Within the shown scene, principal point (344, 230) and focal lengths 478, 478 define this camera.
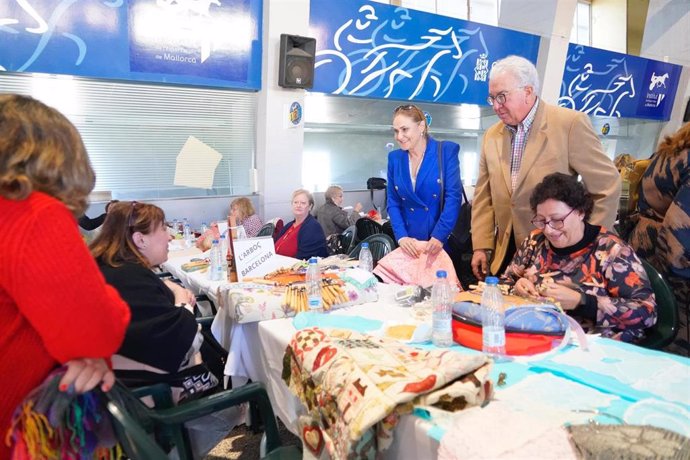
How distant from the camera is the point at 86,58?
4.57 meters

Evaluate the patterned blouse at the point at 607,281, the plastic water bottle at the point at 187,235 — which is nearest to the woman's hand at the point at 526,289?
the patterned blouse at the point at 607,281

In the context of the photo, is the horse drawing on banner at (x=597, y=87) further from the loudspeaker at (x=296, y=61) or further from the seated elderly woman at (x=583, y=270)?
the seated elderly woman at (x=583, y=270)

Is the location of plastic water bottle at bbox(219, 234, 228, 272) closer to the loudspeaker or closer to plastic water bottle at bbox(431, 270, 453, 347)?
plastic water bottle at bbox(431, 270, 453, 347)

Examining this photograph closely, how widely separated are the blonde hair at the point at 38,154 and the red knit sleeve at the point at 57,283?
3cm

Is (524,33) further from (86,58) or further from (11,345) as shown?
(11,345)

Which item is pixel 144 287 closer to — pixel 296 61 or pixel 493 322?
pixel 493 322

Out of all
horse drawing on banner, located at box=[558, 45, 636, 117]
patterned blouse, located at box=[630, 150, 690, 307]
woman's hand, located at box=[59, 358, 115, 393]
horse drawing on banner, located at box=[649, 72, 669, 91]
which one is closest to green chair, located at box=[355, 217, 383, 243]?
patterned blouse, located at box=[630, 150, 690, 307]

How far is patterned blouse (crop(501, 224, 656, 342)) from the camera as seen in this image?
1.69 m

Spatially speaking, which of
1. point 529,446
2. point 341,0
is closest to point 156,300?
point 529,446

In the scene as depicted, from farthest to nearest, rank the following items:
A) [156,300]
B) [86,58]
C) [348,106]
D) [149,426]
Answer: [348,106]
[86,58]
[156,300]
[149,426]

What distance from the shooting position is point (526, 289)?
179cm

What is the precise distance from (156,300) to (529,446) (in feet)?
4.26

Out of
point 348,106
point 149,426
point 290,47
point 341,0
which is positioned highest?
point 341,0

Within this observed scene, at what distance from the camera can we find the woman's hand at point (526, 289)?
1.76 m
